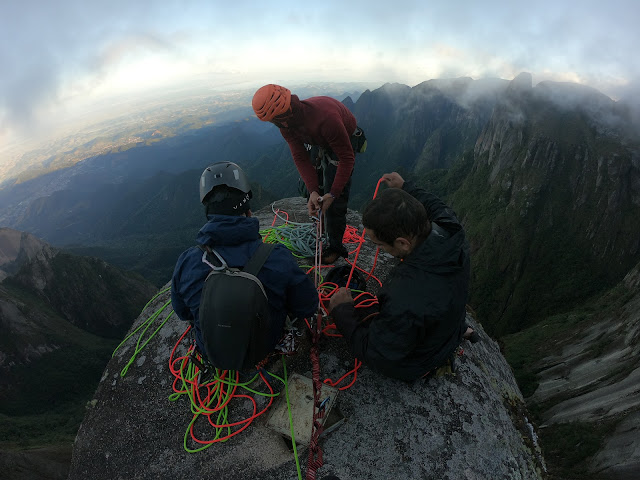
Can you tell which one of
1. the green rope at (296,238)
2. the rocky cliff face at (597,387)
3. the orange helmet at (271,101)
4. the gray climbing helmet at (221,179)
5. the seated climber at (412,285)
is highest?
the orange helmet at (271,101)

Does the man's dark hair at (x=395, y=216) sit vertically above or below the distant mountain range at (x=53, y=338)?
above

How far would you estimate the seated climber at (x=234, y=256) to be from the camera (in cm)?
351

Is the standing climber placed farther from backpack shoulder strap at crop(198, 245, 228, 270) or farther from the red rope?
the red rope

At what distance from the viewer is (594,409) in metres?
19.0

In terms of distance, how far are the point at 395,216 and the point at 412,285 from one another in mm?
763

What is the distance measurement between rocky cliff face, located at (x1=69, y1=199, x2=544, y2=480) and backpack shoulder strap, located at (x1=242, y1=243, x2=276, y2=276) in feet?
7.44

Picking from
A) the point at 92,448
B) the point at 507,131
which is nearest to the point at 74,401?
the point at 92,448

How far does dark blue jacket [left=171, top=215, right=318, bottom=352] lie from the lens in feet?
11.5

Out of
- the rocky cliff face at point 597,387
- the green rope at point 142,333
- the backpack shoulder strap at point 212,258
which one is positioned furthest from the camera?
the rocky cliff face at point 597,387

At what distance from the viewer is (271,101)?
491 centimetres

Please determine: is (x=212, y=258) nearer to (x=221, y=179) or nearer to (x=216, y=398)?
(x=221, y=179)

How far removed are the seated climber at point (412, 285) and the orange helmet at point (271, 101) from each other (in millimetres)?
2607

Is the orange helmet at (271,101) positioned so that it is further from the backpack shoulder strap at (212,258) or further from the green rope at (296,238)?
the green rope at (296,238)

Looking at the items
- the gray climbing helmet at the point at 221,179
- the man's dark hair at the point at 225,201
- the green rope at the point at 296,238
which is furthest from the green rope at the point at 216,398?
the green rope at the point at 296,238
